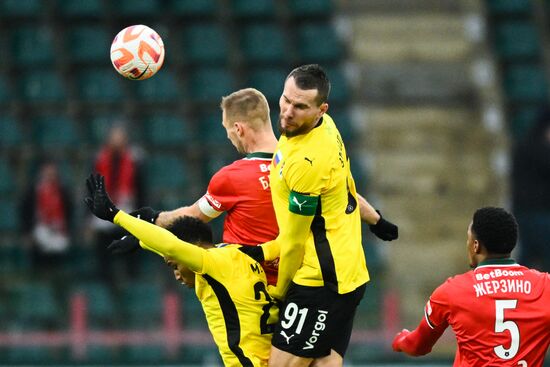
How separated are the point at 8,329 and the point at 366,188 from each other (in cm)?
389

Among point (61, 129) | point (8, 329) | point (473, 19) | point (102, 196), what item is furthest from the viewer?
point (473, 19)

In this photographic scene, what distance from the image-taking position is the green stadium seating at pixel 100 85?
14.5m

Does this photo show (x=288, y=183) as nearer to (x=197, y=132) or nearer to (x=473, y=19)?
(x=197, y=132)

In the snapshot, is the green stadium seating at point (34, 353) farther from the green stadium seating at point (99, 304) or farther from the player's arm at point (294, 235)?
the player's arm at point (294, 235)

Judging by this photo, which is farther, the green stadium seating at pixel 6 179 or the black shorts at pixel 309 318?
the green stadium seating at pixel 6 179

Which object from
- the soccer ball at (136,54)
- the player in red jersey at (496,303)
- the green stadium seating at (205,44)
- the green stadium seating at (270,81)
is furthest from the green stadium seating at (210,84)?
the player in red jersey at (496,303)

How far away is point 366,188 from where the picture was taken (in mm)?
13648

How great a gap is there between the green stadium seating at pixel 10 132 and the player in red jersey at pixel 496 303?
8569 mm

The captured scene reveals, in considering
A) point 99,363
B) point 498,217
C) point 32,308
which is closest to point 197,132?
point 32,308

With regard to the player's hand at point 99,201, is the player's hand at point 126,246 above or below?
below

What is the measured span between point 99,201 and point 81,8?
885 centimetres

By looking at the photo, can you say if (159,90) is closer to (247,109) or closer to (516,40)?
(516,40)

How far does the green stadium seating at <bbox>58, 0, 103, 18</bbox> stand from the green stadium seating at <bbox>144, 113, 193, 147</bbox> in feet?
5.29

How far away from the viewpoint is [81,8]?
15.2 m
